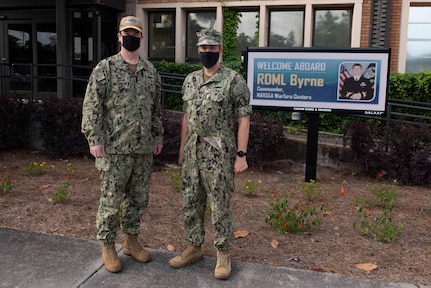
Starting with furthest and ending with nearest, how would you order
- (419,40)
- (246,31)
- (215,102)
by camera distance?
(246,31) → (419,40) → (215,102)

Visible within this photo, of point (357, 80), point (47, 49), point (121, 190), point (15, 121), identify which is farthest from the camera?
point (47, 49)

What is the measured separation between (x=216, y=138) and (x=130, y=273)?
122 cm

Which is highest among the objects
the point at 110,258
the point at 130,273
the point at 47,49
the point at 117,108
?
the point at 47,49

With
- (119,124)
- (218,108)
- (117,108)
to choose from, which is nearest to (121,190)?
(119,124)

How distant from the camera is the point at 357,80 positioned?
5.93m

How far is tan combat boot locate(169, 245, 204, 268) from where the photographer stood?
142 inches

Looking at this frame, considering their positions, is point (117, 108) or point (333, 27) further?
point (333, 27)

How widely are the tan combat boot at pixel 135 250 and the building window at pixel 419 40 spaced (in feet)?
29.5

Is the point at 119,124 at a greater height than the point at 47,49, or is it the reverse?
the point at 47,49

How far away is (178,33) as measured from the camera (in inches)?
472

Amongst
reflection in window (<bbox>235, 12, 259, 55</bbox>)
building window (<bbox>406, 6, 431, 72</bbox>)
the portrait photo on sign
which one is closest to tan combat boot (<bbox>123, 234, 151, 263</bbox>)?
the portrait photo on sign

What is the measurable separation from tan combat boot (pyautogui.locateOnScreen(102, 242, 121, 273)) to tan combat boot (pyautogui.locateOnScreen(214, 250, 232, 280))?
2.47 feet

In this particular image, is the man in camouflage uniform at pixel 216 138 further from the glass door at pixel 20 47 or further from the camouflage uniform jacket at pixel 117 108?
the glass door at pixel 20 47

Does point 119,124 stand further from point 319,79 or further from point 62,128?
point 62,128
